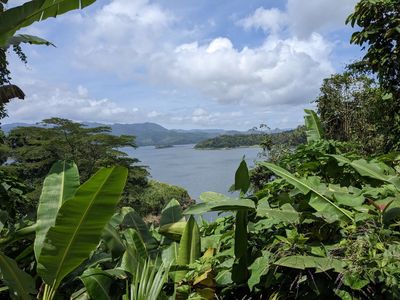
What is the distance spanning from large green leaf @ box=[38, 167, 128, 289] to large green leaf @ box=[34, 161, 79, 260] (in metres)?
0.13

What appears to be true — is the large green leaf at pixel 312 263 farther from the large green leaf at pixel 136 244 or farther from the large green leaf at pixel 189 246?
the large green leaf at pixel 136 244

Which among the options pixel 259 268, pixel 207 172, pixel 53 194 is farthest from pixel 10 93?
pixel 207 172

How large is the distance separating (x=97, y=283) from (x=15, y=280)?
487 millimetres

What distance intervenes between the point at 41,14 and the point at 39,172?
21002 mm

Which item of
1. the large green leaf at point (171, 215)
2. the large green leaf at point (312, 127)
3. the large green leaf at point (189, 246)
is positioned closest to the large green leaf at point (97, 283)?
the large green leaf at point (189, 246)

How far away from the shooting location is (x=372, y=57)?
5906 millimetres

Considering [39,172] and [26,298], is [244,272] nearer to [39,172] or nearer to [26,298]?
[26,298]

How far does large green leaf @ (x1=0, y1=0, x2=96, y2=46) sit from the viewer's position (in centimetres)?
287

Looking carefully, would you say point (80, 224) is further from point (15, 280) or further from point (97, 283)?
point (15, 280)

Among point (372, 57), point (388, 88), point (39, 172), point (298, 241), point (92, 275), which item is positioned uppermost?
point (372, 57)

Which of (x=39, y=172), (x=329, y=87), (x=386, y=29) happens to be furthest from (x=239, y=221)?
(x=39, y=172)

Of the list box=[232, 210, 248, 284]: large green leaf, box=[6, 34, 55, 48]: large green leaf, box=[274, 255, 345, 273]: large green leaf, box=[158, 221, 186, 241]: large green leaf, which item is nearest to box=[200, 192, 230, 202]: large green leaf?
box=[158, 221, 186, 241]: large green leaf

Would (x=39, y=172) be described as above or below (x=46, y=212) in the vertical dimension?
below

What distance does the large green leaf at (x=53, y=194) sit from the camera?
2.48 meters
